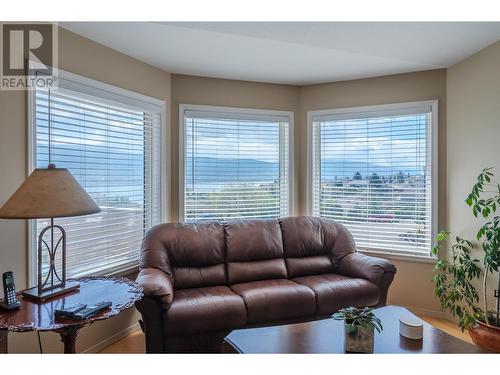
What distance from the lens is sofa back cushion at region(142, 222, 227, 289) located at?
284 cm

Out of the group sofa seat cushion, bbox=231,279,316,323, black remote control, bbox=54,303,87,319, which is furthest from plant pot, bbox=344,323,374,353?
black remote control, bbox=54,303,87,319

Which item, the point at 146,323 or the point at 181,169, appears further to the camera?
the point at 181,169

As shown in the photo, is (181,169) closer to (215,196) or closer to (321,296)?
(215,196)

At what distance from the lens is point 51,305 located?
170 centimetres

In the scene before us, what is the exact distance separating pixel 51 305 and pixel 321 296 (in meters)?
1.94

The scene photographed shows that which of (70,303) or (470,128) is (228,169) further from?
(470,128)

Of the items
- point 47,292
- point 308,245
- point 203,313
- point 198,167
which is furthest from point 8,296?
point 308,245

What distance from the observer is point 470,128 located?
2.97 m

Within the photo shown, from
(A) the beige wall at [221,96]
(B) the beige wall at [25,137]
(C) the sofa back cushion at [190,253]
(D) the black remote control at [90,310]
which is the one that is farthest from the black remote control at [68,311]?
(A) the beige wall at [221,96]

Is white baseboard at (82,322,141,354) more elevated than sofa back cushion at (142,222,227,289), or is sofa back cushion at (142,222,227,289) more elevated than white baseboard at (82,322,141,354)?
sofa back cushion at (142,222,227,289)

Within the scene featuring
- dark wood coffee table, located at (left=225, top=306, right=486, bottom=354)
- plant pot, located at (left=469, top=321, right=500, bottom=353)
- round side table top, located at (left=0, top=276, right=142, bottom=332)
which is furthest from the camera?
plant pot, located at (left=469, top=321, right=500, bottom=353)

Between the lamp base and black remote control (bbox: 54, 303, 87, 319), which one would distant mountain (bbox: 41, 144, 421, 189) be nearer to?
the lamp base
